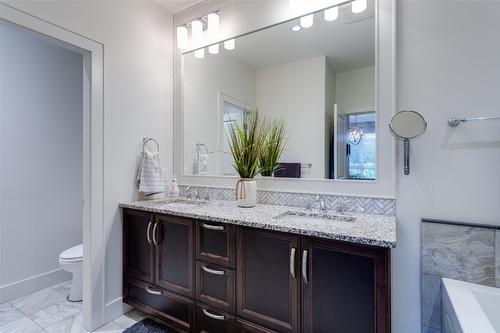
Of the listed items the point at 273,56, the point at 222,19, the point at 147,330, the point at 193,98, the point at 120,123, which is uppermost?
the point at 222,19

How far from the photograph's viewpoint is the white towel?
2188 mm

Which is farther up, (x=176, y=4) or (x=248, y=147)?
(x=176, y=4)

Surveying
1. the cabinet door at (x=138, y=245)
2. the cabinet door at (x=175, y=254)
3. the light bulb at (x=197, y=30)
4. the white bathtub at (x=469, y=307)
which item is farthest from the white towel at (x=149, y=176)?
the white bathtub at (x=469, y=307)

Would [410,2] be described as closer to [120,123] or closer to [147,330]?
[120,123]

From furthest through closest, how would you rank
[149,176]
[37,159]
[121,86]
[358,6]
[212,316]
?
[37,159] → [149,176] → [121,86] → [358,6] → [212,316]

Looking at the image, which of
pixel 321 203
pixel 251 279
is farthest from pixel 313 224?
pixel 251 279

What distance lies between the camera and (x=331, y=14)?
1.80 m

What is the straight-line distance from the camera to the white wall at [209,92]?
225 centimetres

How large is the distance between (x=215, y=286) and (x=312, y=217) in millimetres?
748

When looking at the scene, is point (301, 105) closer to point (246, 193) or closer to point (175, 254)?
point (246, 193)

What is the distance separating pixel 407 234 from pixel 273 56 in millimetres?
1587

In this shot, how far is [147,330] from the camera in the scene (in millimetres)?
1851

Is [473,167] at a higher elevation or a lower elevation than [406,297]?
higher

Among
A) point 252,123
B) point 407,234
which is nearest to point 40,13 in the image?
point 252,123
